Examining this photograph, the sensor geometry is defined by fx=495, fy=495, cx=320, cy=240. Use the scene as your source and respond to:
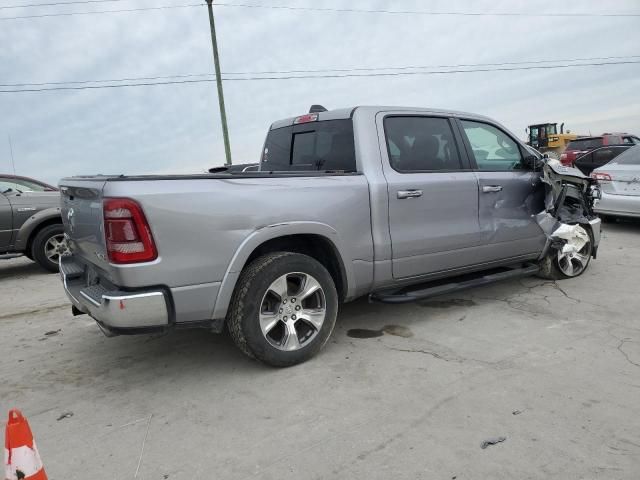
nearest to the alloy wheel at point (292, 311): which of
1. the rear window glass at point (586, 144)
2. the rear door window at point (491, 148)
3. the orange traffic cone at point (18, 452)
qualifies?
the orange traffic cone at point (18, 452)

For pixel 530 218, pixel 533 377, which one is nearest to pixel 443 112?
pixel 530 218

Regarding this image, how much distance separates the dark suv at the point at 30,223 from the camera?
23.9 ft

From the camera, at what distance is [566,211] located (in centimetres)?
545

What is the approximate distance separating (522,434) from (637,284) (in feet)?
11.7

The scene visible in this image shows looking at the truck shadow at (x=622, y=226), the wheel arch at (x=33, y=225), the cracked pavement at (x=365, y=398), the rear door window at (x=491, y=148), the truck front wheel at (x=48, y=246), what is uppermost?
the rear door window at (x=491, y=148)

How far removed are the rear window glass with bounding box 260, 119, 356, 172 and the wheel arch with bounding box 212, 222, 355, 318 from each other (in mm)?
660

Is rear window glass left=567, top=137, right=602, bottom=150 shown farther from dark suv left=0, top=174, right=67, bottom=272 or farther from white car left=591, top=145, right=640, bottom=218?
dark suv left=0, top=174, right=67, bottom=272

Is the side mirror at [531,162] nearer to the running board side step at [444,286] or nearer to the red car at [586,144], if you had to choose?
the running board side step at [444,286]

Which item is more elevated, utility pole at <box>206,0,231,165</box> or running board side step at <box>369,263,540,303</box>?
utility pole at <box>206,0,231,165</box>

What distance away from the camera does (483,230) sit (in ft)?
14.5

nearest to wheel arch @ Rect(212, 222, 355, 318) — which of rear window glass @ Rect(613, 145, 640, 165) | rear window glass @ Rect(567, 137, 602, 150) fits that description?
rear window glass @ Rect(613, 145, 640, 165)

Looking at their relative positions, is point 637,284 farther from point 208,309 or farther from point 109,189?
point 109,189

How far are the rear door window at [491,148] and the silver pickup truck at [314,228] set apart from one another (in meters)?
0.01

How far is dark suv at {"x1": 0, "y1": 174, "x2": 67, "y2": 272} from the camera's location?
23.9 ft
